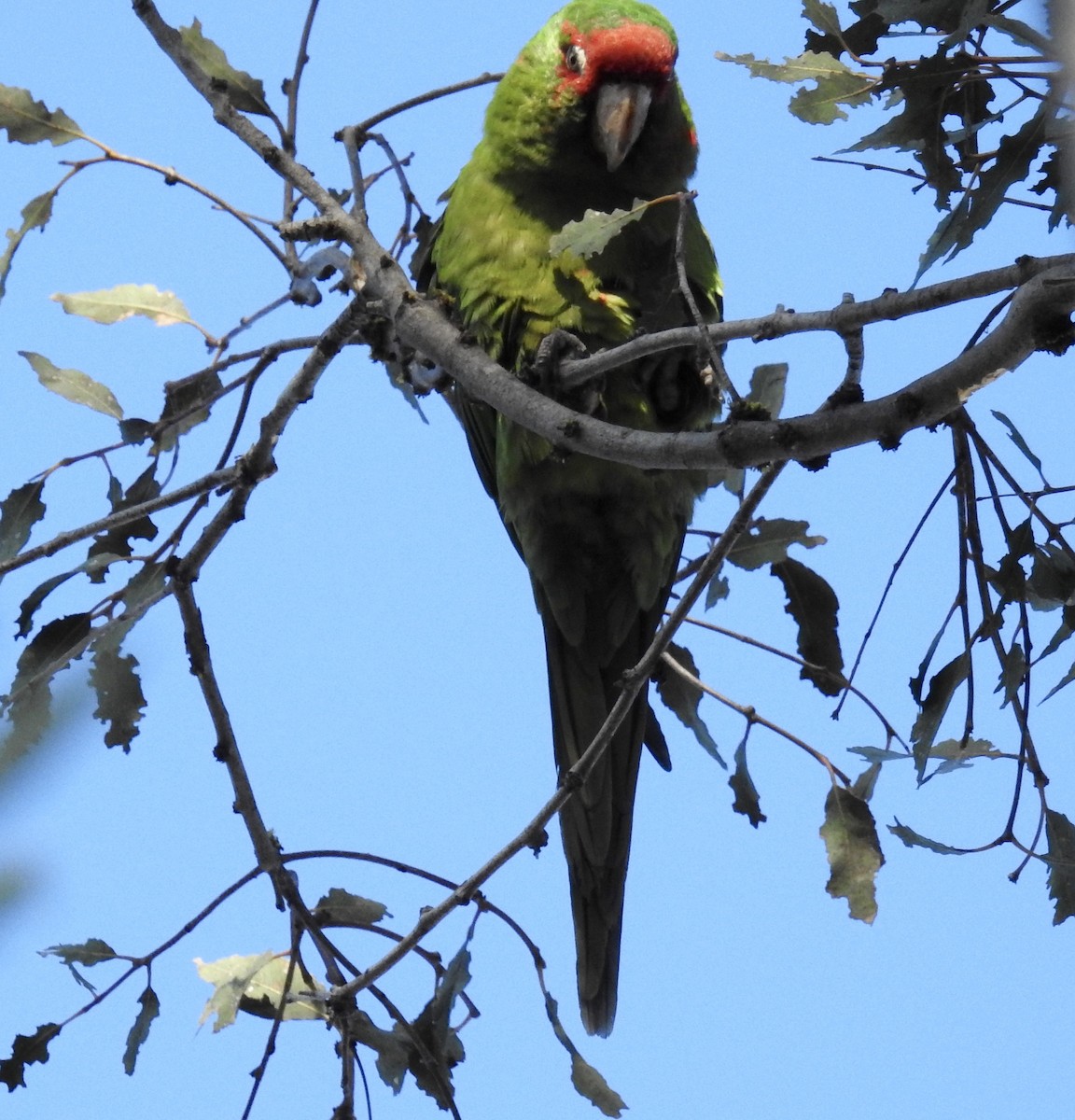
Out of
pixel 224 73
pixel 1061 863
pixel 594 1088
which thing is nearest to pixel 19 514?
pixel 224 73

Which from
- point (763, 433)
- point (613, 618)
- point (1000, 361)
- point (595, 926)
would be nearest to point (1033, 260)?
point (1000, 361)

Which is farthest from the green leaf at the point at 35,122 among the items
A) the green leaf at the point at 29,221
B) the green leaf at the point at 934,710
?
the green leaf at the point at 934,710

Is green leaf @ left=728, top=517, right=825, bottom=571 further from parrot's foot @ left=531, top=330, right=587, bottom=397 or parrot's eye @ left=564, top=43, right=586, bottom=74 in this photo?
parrot's eye @ left=564, top=43, right=586, bottom=74

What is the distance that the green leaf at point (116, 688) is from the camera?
6.67 feet

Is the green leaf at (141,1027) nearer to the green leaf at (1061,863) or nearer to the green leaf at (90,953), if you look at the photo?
the green leaf at (90,953)

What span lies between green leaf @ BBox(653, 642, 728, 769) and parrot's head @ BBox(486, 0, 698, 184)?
1.04 meters

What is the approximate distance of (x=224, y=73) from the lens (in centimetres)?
219

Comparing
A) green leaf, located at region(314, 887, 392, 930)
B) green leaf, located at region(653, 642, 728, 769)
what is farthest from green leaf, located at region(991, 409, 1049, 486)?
green leaf, located at region(314, 887, 392, 930)

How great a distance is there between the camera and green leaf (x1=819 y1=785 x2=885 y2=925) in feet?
6.85

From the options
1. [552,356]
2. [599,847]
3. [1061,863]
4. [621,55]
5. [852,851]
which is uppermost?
[621,55]

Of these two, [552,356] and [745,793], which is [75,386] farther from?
[745,793]

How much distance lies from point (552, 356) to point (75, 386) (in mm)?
868

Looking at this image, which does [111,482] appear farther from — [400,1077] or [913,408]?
[913,408]

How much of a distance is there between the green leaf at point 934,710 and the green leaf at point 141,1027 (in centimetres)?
126
